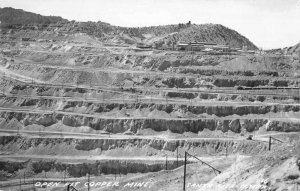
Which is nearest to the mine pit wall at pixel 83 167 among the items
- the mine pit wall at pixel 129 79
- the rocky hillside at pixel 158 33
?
the mine pit wall at pixel 129 79

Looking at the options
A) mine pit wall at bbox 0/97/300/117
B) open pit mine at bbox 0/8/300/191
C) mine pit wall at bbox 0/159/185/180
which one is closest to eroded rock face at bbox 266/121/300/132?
open pit mine at bbox 0/8/300/191

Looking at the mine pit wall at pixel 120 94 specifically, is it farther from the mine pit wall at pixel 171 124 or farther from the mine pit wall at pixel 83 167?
the mine pit wall at pixel 83 167

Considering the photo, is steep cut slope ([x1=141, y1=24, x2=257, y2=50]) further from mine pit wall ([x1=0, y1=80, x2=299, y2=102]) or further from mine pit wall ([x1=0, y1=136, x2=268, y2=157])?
mine pit wall ([x1=0, y1=136, x2=268, y2=157])

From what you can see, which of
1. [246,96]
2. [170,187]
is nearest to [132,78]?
[246,96]

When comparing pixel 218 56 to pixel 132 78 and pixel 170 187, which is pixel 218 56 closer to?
pixel 132 78

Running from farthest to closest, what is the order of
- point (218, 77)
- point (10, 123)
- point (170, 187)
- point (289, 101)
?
point (218, 77) → point (289, 101) → point (10, 123) → point (170, 187)

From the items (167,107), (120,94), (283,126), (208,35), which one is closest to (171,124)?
(167,107)
